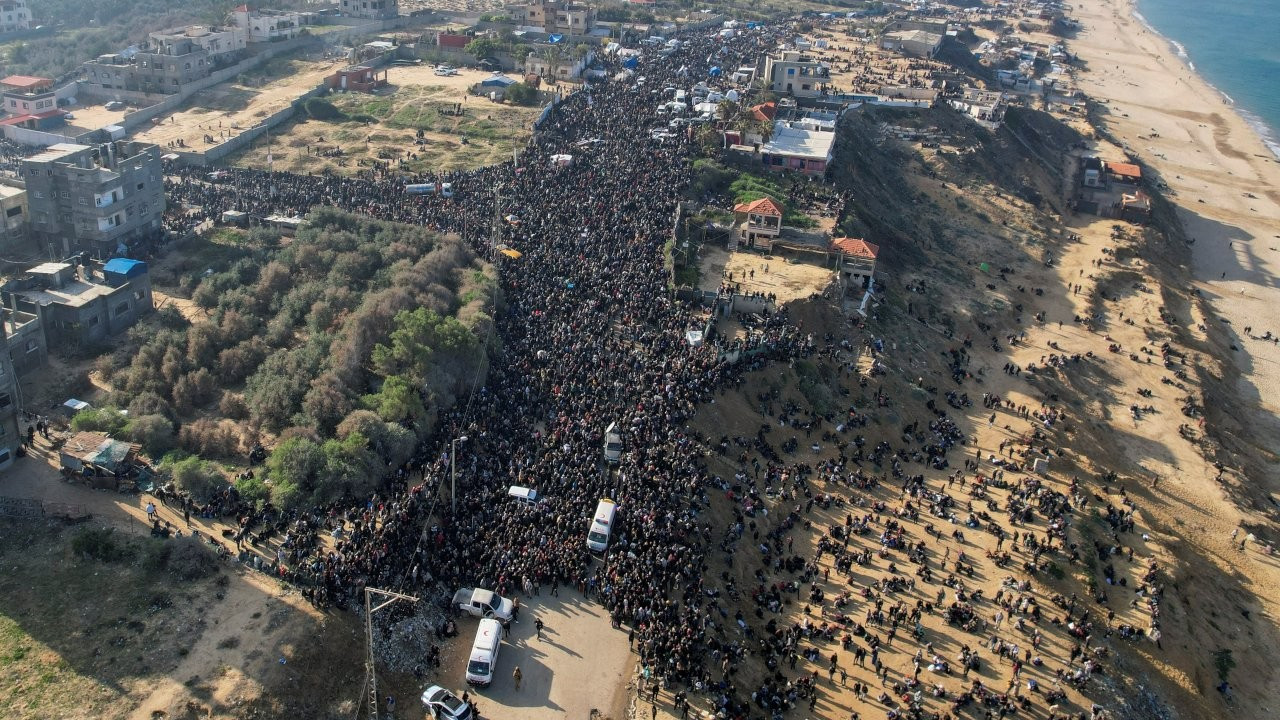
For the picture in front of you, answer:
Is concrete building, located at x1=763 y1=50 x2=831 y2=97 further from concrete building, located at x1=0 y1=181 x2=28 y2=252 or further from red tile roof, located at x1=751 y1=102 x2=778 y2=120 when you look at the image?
concrete building, located at x1=0 y1=181 x2=28 y2=252

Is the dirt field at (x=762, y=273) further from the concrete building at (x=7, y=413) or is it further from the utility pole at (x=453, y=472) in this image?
the concrete building at (x=7, y=413)

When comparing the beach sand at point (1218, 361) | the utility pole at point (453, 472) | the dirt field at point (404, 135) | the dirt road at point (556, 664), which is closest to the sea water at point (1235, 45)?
the beach sand at point (1218, 361)

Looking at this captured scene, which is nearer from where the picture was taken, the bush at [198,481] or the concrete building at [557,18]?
the bush at [198,481]

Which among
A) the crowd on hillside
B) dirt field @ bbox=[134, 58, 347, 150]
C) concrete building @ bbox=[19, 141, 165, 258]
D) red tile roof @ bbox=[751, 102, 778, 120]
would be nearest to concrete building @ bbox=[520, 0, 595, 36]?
dirt field @ bbox=[134, 58, 347, 150]

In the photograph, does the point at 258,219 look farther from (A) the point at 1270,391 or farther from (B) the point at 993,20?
(B) the point at 993,20

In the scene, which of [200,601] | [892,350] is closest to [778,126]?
[892,350]

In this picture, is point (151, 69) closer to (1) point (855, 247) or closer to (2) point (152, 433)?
(2) point (152, 433)

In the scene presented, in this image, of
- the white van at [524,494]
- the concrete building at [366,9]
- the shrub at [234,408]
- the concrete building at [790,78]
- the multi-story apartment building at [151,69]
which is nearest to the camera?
the white van at [524,494]
